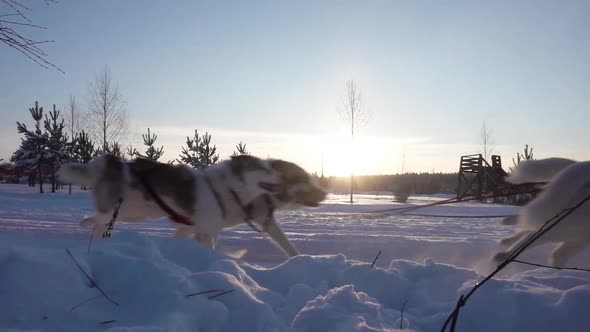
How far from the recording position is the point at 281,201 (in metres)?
4.80

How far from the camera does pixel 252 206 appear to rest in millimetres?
4520

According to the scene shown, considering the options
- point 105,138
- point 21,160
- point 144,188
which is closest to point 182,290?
point 144,188

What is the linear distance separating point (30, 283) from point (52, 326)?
328 millimetres

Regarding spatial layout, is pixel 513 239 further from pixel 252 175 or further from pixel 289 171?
pixel 252 175

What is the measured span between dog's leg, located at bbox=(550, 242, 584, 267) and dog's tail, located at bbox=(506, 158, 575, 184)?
24.2 inches

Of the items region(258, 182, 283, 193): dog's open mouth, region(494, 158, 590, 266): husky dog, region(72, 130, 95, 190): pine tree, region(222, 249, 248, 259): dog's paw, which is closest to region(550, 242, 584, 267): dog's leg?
region(494, 158, 590, 266): husky dog

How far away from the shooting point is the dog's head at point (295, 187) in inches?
186

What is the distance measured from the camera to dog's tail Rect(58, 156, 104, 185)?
4637mm

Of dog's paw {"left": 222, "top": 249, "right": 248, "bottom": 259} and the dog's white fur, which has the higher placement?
the dog's white fur

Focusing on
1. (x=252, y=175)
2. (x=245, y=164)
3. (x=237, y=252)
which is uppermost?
(x=245, y=164)

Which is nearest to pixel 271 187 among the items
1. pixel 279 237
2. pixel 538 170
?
pixel 279 237

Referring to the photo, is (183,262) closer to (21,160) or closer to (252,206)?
(252,206)

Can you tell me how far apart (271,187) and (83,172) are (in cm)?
230

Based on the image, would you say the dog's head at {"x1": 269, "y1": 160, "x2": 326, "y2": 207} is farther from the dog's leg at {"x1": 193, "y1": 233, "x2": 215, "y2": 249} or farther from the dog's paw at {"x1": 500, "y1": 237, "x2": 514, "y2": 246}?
the dog's paw at {"x1": 500, "y1": 237, "x2": 514, "y2": 246}
